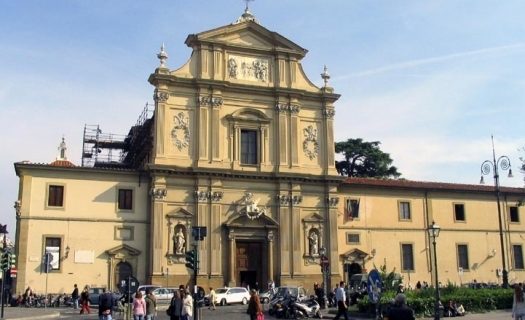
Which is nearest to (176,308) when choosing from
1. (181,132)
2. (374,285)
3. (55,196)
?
(374,285)

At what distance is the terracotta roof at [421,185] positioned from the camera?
48.1m

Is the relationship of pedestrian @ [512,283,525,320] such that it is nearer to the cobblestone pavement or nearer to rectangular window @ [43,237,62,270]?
the cobblestone pavement

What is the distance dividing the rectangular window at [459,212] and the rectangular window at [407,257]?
5062 millimetres

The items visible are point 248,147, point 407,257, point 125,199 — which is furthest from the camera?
point 407,257

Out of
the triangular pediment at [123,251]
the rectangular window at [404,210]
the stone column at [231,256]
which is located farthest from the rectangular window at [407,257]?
the triangular pediment at [123,251]

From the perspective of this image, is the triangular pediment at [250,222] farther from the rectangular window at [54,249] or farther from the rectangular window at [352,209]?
the rectangular window at [54,249]

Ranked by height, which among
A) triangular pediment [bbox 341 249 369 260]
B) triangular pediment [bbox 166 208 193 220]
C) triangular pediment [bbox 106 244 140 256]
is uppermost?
triangular pediment [bbox 166 208 193 220]

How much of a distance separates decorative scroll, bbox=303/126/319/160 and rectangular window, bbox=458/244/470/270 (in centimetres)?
1426

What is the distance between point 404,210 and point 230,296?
17.6 metres

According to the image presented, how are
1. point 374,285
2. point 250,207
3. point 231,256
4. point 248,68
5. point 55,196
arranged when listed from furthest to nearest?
point 248,68
point 250,207
point 231,256
point 55,196
point 374,285

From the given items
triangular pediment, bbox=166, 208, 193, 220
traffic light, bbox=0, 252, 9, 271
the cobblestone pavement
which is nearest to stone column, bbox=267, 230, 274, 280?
triangular pediment, bbox=166, 208, 193, 220

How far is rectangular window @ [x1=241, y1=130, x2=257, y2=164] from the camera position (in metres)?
45.3

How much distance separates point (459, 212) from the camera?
50.8 meters

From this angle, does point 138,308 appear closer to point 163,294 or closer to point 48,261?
point 163,294
